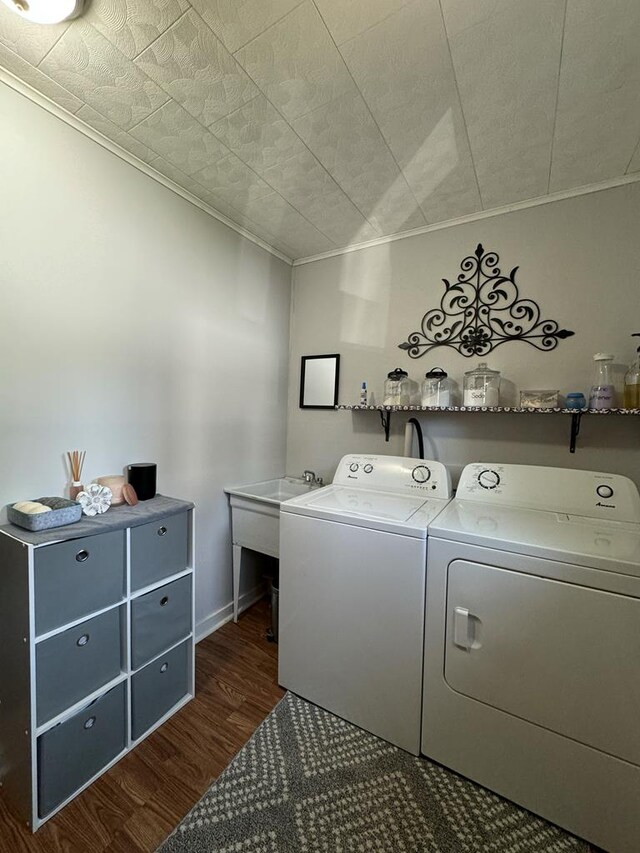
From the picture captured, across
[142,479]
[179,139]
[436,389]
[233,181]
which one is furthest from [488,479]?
[179,139]

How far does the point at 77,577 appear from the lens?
114cm

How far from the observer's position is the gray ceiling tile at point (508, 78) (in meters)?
0.96

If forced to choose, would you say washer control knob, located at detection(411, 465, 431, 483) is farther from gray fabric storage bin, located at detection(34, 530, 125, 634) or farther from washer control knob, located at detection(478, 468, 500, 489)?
gray fabric storage bin, located at detection(34, 530, 125, 634)

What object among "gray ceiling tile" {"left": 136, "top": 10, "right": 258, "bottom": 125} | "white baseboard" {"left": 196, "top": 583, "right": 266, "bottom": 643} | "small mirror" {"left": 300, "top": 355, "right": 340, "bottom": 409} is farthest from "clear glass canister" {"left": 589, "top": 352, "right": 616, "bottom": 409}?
"white baseboard" {"left": 196, "top": 583, "right": 266, "bottom": 643}

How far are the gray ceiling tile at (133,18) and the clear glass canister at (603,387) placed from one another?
2.01 meters

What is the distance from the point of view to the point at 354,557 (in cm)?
141

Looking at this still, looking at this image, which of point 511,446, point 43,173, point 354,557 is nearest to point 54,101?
point 43,173

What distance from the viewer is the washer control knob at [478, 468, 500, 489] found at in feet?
5.48

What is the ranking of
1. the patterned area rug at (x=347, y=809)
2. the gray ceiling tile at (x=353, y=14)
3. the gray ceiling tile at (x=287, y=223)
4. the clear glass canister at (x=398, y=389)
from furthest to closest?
the clear glass canister at (x=398, y=389) → the gray ceiling tile at (x=287, y=223) → the patterned area rug at (x=347, y=809) → the gray ceiling tile at (x=353, y=14)

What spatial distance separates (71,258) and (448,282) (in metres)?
1.91

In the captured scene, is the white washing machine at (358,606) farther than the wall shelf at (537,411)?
No

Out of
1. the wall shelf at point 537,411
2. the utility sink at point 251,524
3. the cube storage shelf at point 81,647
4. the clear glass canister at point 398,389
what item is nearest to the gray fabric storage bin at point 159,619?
the cube storage shelf at point 81,647

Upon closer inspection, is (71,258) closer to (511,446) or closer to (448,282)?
(448,282)

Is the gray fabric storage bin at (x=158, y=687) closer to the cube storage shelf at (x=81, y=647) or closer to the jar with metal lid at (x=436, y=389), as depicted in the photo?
the cube storage shelf at (x=81, y=647)
